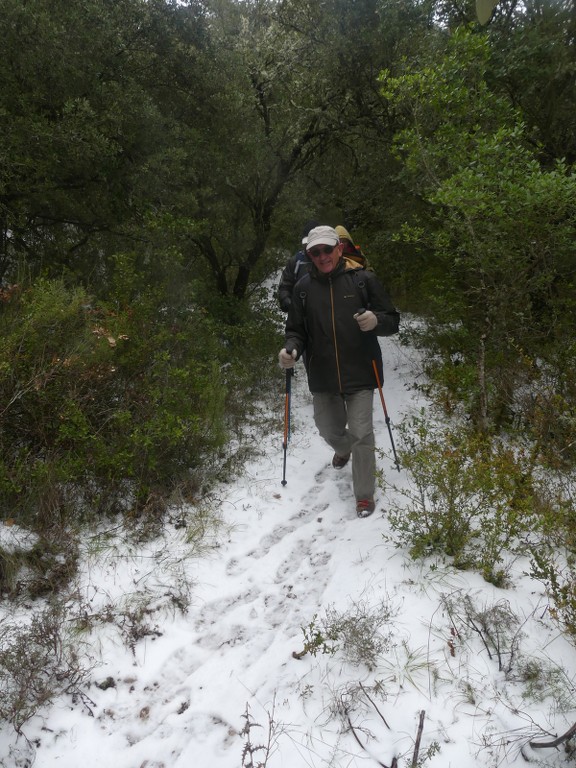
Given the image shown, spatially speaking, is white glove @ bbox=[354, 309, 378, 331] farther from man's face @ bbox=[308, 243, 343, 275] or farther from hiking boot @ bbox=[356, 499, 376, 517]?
hiking boot @ bbox=[356, 499, 376, 517]

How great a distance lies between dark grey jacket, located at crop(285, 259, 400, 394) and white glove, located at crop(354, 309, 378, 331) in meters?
0.14

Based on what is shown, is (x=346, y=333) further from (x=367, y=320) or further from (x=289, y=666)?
(x=289, y=666)

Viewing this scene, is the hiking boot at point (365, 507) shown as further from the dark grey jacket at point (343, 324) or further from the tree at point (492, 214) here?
the tree at point (492, 214)

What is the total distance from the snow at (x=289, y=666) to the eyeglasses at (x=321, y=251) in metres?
2.27

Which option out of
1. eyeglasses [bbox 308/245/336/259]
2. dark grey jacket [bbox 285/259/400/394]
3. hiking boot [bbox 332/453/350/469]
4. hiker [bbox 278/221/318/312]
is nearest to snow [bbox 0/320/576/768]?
hiking boot [bbox 332/453/350/469]

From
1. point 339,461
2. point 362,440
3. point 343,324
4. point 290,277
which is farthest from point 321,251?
point 339,461

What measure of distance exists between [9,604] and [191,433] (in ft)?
6.56

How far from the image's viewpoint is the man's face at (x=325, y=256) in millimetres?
4207

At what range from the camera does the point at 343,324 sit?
14.2 feet

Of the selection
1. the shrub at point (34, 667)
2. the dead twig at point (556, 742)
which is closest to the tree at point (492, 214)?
the dead twig at point (556, 742)

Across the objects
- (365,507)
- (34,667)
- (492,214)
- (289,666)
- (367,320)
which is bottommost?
(289,666)

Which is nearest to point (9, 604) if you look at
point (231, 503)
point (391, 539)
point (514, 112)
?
point (231, 503)

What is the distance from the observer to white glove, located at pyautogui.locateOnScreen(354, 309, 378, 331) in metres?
4.04

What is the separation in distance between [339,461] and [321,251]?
2181 millimetres
